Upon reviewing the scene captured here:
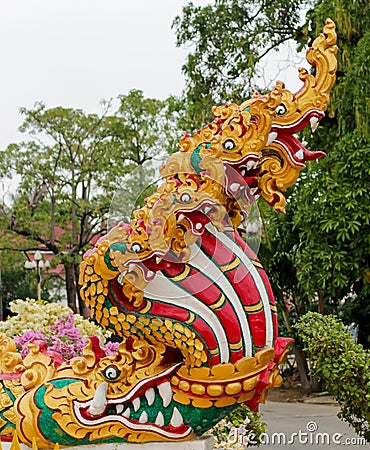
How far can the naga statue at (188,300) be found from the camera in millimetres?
2521

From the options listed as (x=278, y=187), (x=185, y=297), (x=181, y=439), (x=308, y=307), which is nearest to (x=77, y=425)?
(x=181, y=439)

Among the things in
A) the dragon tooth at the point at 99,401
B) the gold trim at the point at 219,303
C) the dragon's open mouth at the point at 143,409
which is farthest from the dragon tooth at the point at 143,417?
the gold trim at the point at 219,303

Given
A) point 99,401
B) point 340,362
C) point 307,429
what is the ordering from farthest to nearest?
1. point 307,429
2. point 340,362
3. point 99,401

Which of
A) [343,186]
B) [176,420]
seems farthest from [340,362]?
[343,186]

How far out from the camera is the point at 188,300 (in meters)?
2.56

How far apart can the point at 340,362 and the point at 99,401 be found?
2061mm

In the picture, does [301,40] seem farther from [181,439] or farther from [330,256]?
[181,439]

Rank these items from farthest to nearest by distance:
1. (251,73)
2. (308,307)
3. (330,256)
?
(308,307), (251,73), (330,256)

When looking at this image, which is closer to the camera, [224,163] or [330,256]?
[224,163]

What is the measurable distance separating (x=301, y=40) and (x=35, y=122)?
9.41 meters

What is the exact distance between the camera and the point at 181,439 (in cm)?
258

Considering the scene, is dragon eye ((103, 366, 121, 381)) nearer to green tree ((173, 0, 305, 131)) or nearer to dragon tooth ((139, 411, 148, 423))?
dragon tooth ((139, 411, 148, 423))

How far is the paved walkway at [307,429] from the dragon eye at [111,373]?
4426mm

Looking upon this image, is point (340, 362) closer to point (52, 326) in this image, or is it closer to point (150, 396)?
point (52, 326)
